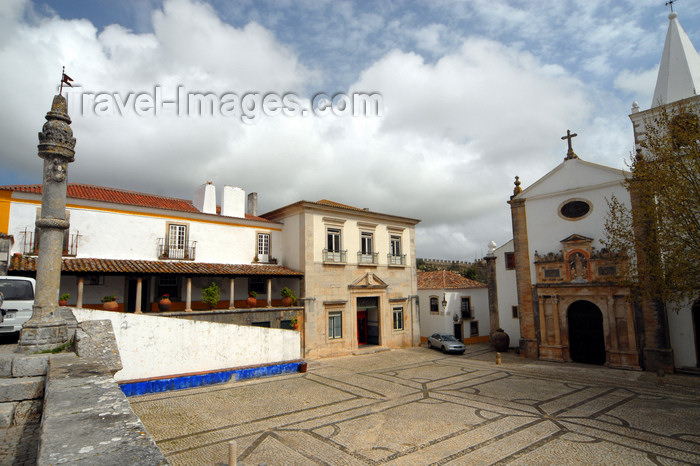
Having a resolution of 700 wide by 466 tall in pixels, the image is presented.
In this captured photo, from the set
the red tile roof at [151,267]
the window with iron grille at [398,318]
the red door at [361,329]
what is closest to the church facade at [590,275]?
the window with iron grille at [398,318]

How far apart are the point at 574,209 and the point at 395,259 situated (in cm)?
1119

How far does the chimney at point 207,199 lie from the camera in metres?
23.1

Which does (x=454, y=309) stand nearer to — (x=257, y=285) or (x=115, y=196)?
(x=257, y=285)

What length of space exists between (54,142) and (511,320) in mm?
25720

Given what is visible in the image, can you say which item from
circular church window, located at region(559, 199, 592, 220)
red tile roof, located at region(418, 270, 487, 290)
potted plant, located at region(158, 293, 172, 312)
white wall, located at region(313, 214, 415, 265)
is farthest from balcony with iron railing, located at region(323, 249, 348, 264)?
circular church window, located at region(559, 199, 592, 220)

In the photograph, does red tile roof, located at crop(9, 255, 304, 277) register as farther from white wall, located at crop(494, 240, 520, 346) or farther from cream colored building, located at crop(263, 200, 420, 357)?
white wall, located at crop(494, 240, 520, 346)

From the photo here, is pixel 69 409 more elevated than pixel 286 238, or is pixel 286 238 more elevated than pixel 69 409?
pixel 286 238

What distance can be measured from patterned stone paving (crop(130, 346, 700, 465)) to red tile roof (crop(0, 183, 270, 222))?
9.99 metres

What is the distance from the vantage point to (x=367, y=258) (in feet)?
83.7

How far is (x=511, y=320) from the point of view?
85.7 ft

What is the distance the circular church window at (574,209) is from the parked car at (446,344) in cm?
976

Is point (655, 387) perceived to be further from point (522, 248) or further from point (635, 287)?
point (522, 248)

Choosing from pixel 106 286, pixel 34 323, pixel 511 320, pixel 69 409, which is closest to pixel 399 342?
pixel 511 320

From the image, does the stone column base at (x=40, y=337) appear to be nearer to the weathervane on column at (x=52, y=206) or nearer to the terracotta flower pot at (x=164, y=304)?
the weathervane on column at (x=52, y=206)
